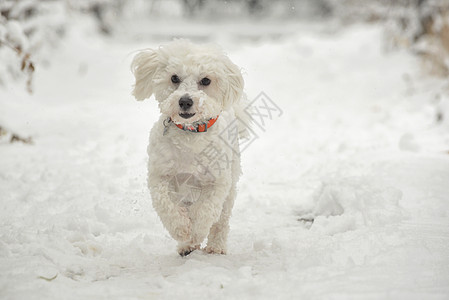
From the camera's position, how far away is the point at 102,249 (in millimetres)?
3506

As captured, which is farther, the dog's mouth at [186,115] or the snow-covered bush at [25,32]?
the snow-covered bush at [25,32]

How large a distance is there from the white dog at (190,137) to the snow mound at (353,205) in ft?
2.94

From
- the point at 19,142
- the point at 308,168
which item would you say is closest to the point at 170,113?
the point at 308,168

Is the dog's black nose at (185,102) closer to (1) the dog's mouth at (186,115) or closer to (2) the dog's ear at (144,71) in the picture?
(1) the dog's mouth at (186,115)

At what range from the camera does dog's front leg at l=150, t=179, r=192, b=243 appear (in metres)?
3.28

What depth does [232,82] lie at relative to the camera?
3553 mm

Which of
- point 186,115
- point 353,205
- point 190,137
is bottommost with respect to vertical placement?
point 353,205

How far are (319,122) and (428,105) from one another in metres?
2.21

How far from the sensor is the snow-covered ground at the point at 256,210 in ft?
9.07

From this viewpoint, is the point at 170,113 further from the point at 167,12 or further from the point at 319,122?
the point at 167,12

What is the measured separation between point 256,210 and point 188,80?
1683 millimetres

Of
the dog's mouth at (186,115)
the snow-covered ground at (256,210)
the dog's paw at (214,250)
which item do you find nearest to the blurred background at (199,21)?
the snow-covered ground at (256,210)

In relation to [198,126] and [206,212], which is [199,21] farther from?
[206,212]

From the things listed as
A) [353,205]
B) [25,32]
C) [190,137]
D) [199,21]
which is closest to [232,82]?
[190,137]
